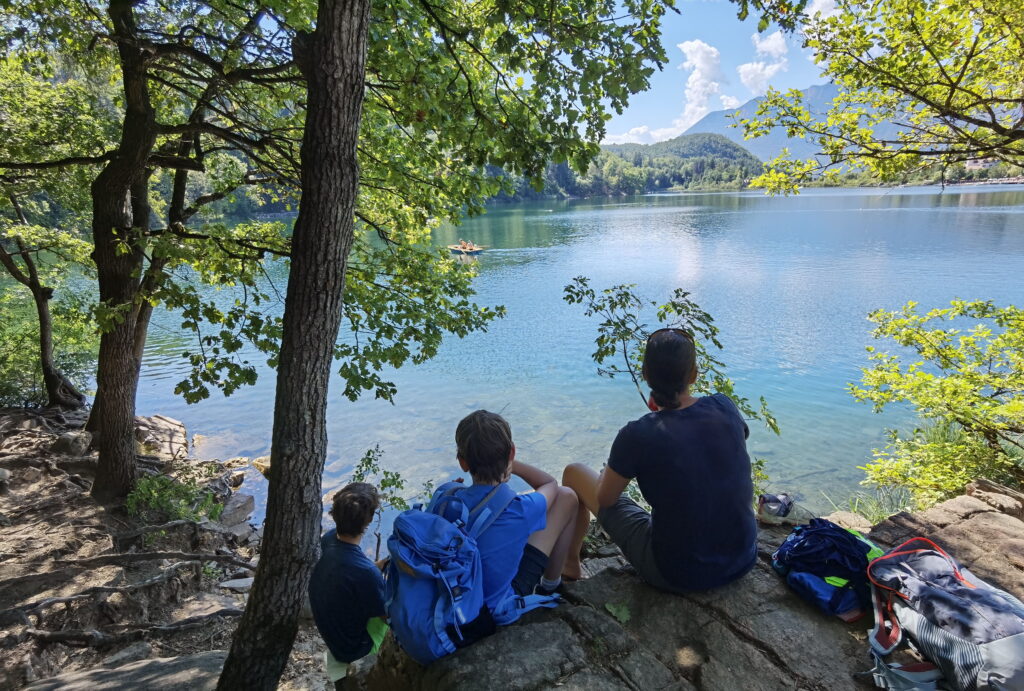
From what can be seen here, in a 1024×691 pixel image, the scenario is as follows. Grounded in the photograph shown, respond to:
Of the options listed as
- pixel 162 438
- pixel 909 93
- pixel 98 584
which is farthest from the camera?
pixel 162 438

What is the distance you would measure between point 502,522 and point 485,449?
0.30 m

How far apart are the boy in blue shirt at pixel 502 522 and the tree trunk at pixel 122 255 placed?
3.05 meters

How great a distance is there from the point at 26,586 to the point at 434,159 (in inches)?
182

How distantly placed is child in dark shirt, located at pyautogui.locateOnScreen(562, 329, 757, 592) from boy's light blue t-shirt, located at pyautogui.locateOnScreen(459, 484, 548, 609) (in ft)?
1.47

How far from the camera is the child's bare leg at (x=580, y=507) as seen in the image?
2661 mm

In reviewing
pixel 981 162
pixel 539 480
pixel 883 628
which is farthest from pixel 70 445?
pixel 981 162

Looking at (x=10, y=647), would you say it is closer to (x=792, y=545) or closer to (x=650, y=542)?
(x=650, y=542)

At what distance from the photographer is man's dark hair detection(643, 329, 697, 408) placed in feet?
7.36

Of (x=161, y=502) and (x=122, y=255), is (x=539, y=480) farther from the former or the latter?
(x=161, y=502)

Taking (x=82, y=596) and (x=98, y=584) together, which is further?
(x=98, y=584)

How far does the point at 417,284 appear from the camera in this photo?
4.79 meters

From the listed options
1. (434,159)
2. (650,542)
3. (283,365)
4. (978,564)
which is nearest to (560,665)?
(650,542)

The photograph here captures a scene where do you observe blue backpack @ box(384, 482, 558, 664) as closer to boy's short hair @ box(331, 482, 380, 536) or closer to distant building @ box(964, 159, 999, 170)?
boy's short hair @ box(331, 482, 380, 536)

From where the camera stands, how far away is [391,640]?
7.29ft
